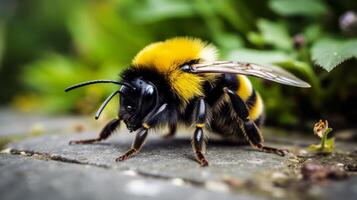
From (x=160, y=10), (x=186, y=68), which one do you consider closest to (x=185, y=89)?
(x=186, y=68)

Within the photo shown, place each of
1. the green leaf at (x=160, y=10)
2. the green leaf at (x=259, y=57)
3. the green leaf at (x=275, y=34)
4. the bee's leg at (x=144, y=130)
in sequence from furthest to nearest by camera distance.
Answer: the green leaf at (x=160, y=10)
the green leaf at (x=275, y=34)
the green leaf at (x=259, y=57)
the bee's leg at (x=144, y=130)

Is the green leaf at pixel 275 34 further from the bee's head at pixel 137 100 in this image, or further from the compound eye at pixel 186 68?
the bee's head at pixel 137 100

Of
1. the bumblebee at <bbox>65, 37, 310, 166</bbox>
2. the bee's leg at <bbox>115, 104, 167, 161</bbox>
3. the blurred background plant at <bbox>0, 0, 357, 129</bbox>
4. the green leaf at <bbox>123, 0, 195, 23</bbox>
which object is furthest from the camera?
the green leaf at <bbox>123, 0, 195, 23</bbox>

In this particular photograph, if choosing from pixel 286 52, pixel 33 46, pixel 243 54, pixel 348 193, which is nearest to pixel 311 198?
pixel 348 193

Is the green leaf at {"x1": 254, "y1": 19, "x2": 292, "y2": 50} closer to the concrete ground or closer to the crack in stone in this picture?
the concrete ground

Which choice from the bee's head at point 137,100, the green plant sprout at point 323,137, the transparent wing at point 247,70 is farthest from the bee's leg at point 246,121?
the bee's head at point 137,100

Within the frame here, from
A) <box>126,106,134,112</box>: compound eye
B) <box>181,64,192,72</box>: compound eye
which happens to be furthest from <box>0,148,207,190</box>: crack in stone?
<box>181,64,192,72</box>: compound eye
